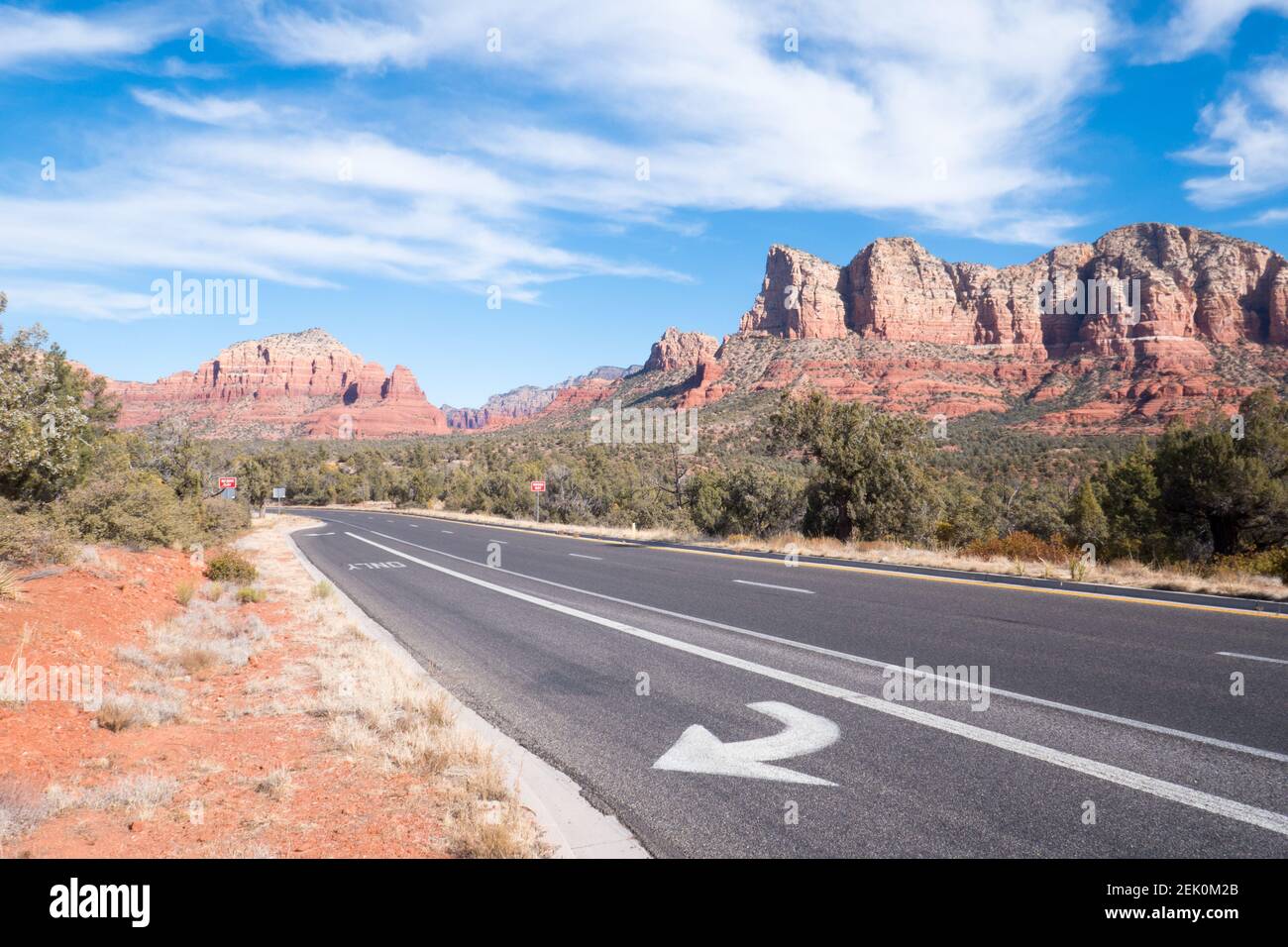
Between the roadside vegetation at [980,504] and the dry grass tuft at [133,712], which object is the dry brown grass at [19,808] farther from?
the roadside vegetation at [980,504]

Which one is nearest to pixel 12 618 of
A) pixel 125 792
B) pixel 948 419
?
pixel 125 792

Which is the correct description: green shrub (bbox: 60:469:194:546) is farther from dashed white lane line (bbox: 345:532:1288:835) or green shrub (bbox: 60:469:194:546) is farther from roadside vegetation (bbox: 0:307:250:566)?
dashed white lane line (bbox: 345:532:1288:835)

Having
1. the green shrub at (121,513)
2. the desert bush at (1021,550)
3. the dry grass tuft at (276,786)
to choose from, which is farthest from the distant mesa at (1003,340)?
the dry grass tuft at (276,786)

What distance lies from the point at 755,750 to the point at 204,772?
4079 mm

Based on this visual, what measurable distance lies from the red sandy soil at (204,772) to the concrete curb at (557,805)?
60 centimetres

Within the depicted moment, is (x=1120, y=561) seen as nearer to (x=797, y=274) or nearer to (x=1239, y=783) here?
(x=1239, y=783)

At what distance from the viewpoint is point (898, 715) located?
17.9ft

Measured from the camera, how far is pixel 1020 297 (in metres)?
143

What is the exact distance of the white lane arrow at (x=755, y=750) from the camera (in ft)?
14.7

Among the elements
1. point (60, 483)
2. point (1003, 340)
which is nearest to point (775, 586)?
point (60, 483)

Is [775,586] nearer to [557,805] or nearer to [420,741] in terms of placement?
[420,741]

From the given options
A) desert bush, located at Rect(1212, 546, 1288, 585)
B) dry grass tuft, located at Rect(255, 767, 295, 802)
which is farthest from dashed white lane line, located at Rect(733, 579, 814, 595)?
dry grass tuft, located at Rect(255, 767, 295, 802)
